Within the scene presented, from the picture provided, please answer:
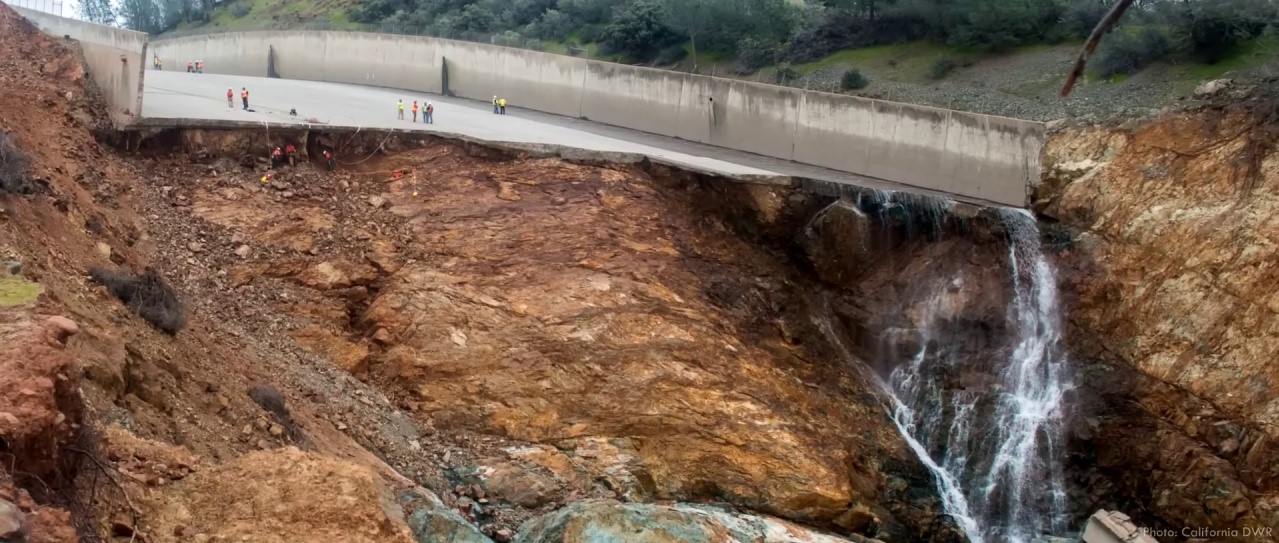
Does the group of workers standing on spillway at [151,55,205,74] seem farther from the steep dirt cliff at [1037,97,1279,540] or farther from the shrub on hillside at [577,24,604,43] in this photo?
the steep dirt cliff at [1037,97,1279,540]

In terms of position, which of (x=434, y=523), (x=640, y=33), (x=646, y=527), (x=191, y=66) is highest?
(x=640, y=33)

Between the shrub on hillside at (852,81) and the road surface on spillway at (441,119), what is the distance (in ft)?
24.5

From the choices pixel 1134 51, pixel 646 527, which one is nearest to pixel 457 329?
pixel 646 527

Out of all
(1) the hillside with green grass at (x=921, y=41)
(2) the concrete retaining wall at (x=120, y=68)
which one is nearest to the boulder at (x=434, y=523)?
(2) the concrete retaining wall at (x=120, y=68)

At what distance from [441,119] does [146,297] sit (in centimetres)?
1299

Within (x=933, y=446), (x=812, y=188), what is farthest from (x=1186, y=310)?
(x=812, y=188)

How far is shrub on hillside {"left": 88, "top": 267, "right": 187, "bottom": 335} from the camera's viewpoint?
1302 centimetres

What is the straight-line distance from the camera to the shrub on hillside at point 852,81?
31688 mm

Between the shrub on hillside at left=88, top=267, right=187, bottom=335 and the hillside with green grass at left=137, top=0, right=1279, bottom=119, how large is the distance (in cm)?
1755

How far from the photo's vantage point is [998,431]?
1788 centimetres

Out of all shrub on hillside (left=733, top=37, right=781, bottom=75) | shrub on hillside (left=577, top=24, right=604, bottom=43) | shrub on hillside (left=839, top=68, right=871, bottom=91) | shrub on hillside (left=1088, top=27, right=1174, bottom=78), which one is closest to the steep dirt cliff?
shrub on hillside (left=1088, top=27, right=1174, bottom=78)

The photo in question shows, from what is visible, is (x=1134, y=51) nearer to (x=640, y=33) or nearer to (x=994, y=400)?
(x=994, y=400)

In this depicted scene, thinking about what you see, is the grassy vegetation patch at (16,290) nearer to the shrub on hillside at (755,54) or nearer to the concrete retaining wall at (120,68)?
the concrete retaining wall at (120,68)

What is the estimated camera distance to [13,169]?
46.3ft
